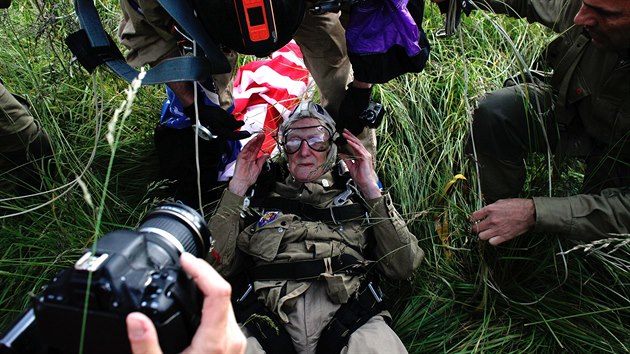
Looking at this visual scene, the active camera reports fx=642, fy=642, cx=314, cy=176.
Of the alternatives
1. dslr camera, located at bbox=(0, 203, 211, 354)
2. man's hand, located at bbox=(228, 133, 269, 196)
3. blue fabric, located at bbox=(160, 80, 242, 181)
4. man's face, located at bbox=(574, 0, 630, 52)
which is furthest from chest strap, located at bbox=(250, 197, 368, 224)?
dslr camera, located at bbox=(0, 203, 211, 354)

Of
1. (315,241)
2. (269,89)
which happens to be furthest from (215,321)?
(269,89)

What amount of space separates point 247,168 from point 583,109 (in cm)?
162

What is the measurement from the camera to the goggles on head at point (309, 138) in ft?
10.4

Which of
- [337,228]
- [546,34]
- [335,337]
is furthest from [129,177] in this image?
[546,34]

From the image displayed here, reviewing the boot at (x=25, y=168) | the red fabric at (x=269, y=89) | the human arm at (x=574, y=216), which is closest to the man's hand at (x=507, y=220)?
the human arm at (x=574, y=216)

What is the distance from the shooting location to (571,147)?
9.96 feet

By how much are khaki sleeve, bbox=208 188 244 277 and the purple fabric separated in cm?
93

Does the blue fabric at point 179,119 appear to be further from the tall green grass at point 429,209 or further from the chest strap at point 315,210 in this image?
the chest strap at point 315,210

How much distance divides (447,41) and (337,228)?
5.48 ft

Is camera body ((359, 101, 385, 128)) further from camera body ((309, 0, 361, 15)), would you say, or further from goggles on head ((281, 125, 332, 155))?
camera body ((309, 0, 361, 15))

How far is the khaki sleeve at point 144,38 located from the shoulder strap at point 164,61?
0.84 feet

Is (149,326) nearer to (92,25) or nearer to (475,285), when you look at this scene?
(92,25)

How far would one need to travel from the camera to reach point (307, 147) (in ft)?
10.4

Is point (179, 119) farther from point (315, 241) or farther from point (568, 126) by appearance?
point (568, 126)
